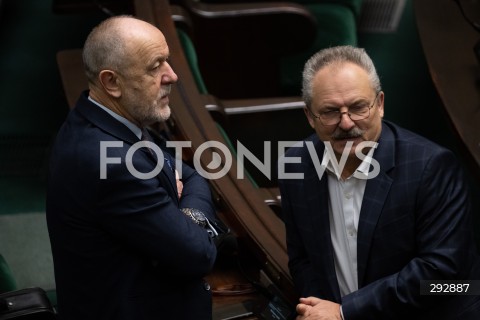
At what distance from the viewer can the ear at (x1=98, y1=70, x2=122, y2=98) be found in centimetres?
86

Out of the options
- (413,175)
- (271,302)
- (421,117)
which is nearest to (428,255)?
(413,175)

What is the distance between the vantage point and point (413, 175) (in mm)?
861

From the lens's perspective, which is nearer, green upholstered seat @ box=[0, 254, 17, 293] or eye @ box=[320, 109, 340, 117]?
eye @ box=[320, 109, 340, 117]

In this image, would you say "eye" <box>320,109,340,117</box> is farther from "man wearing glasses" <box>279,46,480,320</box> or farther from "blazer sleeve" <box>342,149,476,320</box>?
"blazer sleeve" <box>342,149,476,320</box>

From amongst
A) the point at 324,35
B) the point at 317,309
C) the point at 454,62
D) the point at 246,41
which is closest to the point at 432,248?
the point at 317,309

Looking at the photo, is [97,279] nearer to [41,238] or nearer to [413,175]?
[413,175]

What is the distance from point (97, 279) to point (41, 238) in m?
0.66

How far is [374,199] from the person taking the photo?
2.89 feet

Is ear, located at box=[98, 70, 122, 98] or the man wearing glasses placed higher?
ear, located at box=[98, 70, 122, 98]

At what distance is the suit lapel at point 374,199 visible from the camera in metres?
0.88

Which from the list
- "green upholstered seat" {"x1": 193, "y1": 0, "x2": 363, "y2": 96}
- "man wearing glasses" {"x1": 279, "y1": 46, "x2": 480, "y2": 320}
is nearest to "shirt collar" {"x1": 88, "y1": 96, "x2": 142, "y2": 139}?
"man wearing glasses" {"x1": 279, "y1": 46, "x2": 480, "y2": 320}

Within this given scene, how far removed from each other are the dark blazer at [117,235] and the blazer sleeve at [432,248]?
0.19 metres

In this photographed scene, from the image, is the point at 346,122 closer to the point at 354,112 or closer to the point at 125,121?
the point at 354,112

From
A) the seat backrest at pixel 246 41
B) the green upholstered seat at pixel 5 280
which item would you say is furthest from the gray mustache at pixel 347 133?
the seat backrest at pixel 246 41
